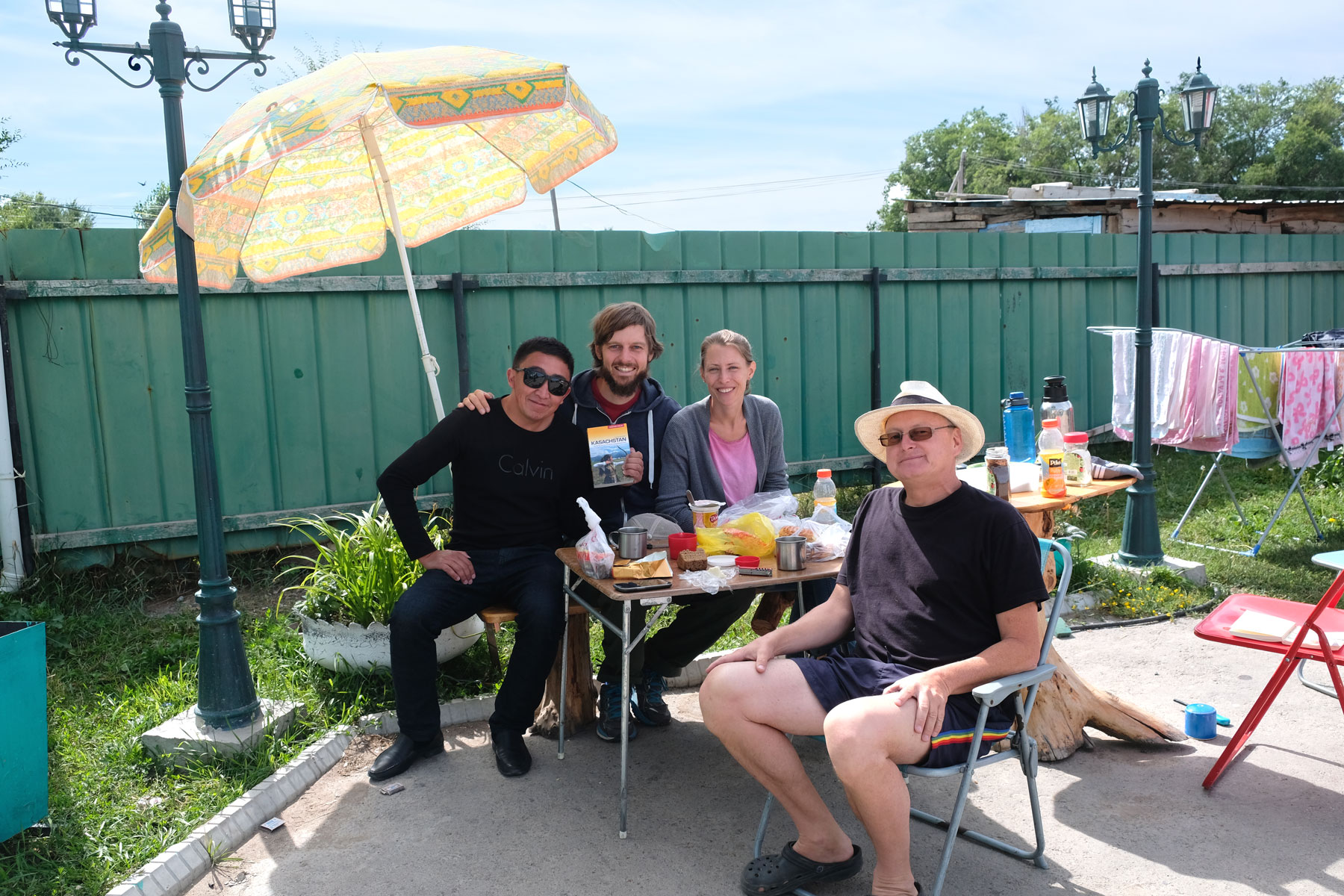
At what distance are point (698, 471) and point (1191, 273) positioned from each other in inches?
284

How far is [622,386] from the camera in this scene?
4094mm

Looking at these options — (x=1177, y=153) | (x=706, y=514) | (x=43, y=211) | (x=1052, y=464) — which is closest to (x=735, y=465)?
(x=706, y=514)

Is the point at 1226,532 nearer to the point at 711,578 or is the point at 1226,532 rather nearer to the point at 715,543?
the point at 715,543

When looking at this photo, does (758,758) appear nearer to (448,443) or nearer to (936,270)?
(448,443)

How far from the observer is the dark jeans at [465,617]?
361 cm

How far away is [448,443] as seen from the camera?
3.86 m

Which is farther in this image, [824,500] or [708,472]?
[708,472]

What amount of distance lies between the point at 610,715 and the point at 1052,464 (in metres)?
1.99

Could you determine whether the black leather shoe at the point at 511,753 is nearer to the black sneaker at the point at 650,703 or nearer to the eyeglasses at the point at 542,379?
the black sneaker at the point at 650,703

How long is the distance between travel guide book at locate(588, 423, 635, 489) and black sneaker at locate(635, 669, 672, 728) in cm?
86

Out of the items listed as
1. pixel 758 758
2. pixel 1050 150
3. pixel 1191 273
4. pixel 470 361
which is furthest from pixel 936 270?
pixel 1050 150

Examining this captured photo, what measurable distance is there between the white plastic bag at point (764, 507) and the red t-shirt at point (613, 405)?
0.60 m

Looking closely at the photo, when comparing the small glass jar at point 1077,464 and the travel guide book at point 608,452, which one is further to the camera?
the small glass jar at point 1077,464

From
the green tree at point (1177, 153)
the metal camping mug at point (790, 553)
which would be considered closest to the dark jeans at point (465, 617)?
the metal camping mug at point (790, 553)
